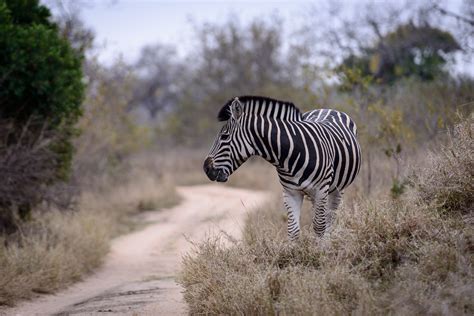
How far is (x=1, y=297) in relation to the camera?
26.9ft

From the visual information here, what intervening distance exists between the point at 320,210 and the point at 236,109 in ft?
5.29

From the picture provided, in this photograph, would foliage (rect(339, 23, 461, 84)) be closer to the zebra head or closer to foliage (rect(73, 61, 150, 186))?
foliage (rect(73, 61, 150, 186))

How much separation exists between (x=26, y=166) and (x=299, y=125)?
5.15 m

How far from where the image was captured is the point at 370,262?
20.7ft

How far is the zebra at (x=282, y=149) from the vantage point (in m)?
7.47

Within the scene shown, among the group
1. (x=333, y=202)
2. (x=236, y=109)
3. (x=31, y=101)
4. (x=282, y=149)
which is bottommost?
(x=333, y=202)

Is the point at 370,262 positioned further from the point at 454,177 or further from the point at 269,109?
the point at 269,109

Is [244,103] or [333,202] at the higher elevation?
[244,103]

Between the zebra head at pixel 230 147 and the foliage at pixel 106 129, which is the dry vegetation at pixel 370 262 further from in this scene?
the foliage at pixel 106 129

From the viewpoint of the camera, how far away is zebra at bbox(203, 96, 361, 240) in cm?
747

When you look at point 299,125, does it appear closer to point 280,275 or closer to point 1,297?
point 280,275

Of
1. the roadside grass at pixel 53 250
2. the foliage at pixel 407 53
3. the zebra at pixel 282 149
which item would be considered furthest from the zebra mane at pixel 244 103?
the foliage at pixel 407 53

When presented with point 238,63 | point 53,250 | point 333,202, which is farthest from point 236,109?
point 238,63

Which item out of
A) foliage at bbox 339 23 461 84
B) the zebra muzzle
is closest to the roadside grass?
the zebra muzzle
